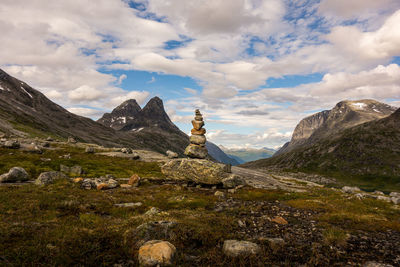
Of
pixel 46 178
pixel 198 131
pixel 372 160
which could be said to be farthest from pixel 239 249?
pixel 372 160

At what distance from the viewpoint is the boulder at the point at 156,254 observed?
8812 mm

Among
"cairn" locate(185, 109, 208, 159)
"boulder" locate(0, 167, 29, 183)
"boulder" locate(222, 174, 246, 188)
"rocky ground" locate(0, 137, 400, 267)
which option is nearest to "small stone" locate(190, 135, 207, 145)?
"cairn" locate(185, 109, 208, 159)

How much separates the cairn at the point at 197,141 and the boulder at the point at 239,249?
29.9 metres

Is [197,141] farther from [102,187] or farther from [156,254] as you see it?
[156,254]

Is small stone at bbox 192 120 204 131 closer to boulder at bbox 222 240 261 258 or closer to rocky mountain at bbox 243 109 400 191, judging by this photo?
boulder at bbox 222 240 261 258

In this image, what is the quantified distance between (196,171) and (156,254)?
93.9 feet

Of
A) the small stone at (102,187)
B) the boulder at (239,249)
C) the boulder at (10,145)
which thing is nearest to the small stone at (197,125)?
the small stone at (102,187)

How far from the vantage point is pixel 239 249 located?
404 inches

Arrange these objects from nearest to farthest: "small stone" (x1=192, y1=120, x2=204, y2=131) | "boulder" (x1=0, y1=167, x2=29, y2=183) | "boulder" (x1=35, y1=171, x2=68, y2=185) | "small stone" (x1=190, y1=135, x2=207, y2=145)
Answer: "boulder" (x1=35, y1=171, x2=68, y2=185) → "boulder" (x1=0, y1=167, x2=29, y2=183) → "small stone" (x1=190, y1=135, x2=207, y2=145) → "small stone" (x1=192, y1=120, x2=204, y2=131)

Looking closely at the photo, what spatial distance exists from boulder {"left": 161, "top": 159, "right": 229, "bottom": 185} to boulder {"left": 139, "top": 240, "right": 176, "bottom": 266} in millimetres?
27390

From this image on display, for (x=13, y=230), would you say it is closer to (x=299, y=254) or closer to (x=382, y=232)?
(x=299, y=254)

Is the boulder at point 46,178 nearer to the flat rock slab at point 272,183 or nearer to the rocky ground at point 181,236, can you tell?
the rocky ground at point 181,236

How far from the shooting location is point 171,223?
12.8m

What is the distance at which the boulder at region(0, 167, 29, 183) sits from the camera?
29072 mm
